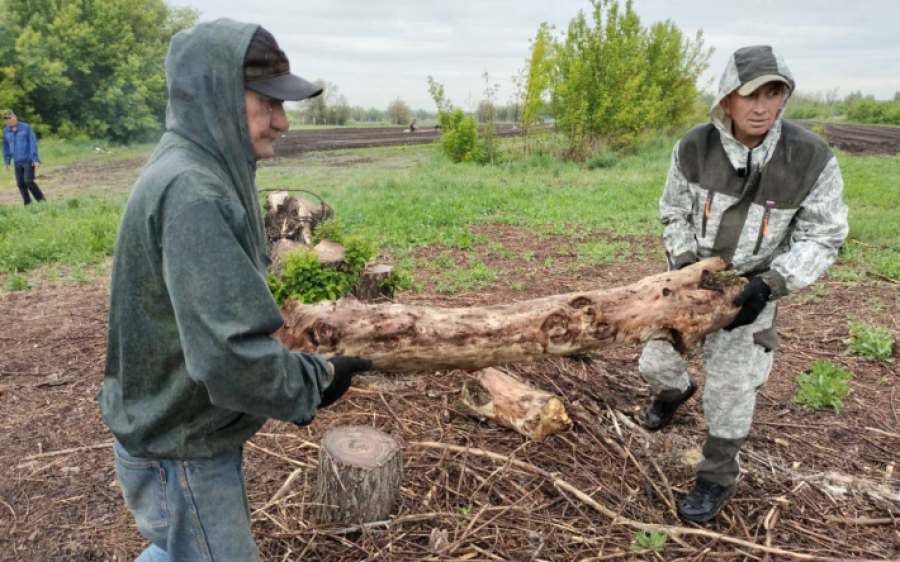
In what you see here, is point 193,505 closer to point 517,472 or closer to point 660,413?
point 517,472

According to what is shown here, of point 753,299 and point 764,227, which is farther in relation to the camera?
point 764,227

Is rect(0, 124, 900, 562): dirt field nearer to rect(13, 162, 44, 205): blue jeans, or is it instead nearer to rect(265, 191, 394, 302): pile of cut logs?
rect(265, 191, 394, 302): pile of cut logs

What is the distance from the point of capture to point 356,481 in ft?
9.38

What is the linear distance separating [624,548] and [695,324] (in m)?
1.10

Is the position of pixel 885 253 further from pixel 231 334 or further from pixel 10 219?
pixel 10 219

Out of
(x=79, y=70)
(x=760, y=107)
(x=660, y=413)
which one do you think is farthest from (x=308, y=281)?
(x=79, y=70)

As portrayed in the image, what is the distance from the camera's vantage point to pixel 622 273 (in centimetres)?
757

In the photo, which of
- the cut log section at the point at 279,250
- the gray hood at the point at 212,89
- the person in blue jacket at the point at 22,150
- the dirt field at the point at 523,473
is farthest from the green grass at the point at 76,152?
the gray hood at the point at 212,89

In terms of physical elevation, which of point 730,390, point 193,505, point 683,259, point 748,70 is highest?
point 748,70

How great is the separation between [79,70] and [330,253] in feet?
92.1

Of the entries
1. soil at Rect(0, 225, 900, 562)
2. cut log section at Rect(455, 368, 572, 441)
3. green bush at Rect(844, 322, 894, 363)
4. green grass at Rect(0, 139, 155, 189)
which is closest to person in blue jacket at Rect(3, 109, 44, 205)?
green grass at Rect(0, 139, 155, 189)

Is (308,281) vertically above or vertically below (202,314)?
below

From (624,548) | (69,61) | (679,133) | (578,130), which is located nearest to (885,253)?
(624,548)

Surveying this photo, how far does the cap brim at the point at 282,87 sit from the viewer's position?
5.46 feet
